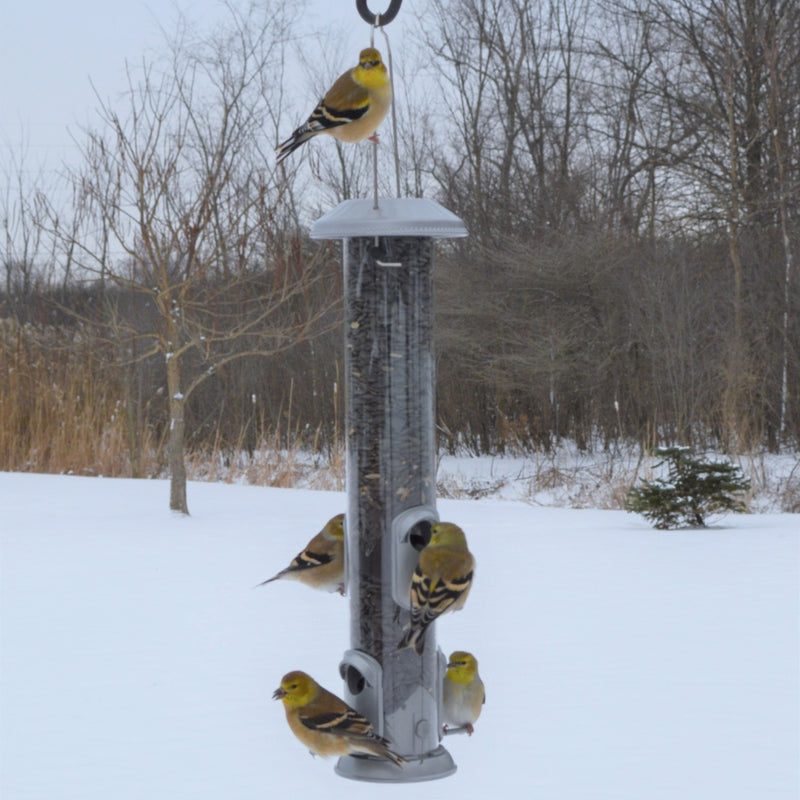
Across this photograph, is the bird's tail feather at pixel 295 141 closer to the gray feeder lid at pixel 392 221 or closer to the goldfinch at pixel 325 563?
the gray feeder lid at pixel 392 221

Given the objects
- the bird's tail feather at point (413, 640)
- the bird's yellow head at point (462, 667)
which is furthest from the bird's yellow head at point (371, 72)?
the bird's yellow head at point (462, 667)

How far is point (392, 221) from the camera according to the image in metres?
3.07

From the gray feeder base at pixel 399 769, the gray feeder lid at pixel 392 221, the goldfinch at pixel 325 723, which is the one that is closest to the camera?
the goldfinch at pixel 325 723

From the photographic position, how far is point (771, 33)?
15562 millimetres

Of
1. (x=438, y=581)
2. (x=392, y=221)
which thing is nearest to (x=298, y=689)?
(x=438, y=581)

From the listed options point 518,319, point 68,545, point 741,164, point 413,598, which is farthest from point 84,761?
point 741,164

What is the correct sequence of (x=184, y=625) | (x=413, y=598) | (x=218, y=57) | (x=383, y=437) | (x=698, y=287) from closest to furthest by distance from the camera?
1. (x=413, y=598)
2. (x=383, y=437)
3. (x=184, y=625)
4. (x=698, y=287)
5. (x=218, y=57)

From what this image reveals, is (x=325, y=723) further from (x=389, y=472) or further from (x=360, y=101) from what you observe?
(x=360, y=101)

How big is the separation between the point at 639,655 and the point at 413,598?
1.78 metres

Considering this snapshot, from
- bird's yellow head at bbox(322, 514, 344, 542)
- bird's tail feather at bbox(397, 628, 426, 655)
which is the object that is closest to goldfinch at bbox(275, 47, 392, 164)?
bird's yellow head at bbox(322, 514, 344, 542)

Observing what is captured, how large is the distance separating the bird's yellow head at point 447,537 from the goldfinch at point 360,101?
3.58 ft

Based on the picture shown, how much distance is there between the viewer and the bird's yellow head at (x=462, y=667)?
325 centimetres

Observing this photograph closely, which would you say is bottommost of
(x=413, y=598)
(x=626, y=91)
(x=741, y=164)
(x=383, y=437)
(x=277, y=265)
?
(x=413, y=598)

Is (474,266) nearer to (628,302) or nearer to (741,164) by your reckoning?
(628,302)
